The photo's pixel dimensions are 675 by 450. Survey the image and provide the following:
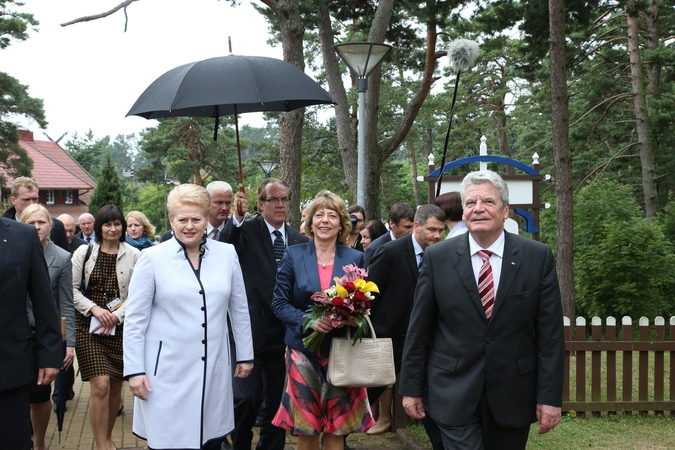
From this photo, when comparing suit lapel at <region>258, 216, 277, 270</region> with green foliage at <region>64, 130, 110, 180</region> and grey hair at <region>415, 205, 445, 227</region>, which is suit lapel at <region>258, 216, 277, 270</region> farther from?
green foliage at <region>64, 130, 110, 180</region>

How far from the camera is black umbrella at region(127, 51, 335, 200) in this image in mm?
5980

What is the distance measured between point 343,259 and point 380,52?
5.88m

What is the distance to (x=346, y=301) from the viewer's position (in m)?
4.82

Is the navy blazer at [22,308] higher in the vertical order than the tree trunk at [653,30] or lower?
lower

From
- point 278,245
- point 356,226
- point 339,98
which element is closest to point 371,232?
point 356,226

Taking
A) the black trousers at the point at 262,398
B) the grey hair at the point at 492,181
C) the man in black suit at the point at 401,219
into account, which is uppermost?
the grey hair at the point at 492,181

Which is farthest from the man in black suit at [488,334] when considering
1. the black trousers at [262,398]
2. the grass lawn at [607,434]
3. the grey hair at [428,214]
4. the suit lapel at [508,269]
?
the grass lawn at [607,434]

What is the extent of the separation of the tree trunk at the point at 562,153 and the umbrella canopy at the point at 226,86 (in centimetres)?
612

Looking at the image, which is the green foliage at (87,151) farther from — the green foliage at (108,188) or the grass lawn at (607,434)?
the grass lawn at (607,434)

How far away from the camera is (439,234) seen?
5.72 meters

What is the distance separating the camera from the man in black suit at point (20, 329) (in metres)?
4.10

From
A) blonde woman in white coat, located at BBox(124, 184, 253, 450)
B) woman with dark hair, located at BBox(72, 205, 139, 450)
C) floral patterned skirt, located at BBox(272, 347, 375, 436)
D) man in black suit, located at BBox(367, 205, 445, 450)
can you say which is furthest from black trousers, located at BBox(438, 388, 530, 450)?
woman with dark hair, located at BBox(72, 205, 139, 450)

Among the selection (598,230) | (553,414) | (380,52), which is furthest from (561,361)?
(598,230)

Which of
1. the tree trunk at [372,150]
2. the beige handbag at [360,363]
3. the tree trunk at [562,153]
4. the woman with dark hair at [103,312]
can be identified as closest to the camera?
the beige handbag at [360,363]
